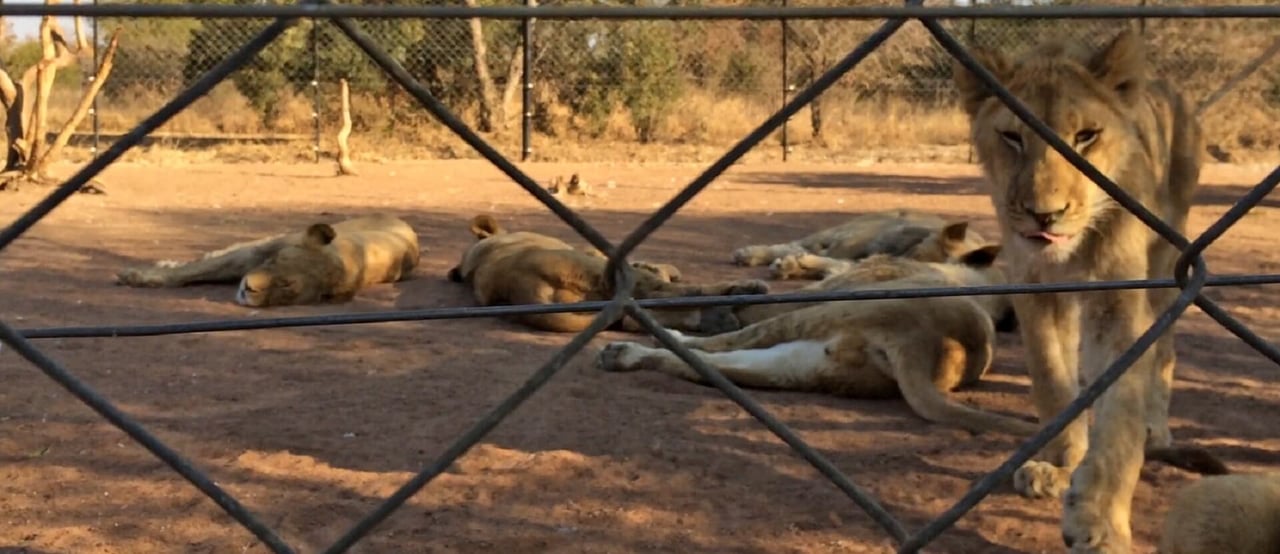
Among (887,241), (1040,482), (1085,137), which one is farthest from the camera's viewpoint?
(887,241)

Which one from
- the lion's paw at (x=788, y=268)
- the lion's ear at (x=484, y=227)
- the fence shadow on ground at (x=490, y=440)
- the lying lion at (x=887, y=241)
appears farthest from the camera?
the lion's paw at (x=788, y=268)

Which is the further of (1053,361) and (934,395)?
(934,395)

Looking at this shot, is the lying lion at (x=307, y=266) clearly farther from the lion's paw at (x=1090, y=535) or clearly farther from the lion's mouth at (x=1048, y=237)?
the lion's paw at (x=1090, y=535)

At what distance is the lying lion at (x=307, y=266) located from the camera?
255 inches

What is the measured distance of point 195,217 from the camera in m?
10.9

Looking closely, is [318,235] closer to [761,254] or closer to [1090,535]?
[761,254]

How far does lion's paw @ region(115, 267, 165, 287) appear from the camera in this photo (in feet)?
23.4

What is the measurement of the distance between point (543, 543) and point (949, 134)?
19.8 meters

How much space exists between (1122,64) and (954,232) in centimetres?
359

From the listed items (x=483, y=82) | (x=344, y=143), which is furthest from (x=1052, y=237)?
(x=483, y=82)

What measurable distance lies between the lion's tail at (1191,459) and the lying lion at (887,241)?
10.2 ft

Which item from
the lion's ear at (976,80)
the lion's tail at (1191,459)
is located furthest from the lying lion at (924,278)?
the lion's ear at (976,80)

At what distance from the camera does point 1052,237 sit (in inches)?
134

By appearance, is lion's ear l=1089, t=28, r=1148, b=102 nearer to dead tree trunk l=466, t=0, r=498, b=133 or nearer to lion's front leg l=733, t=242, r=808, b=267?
lion's front leg l=733, t=242, r=808, b=267
